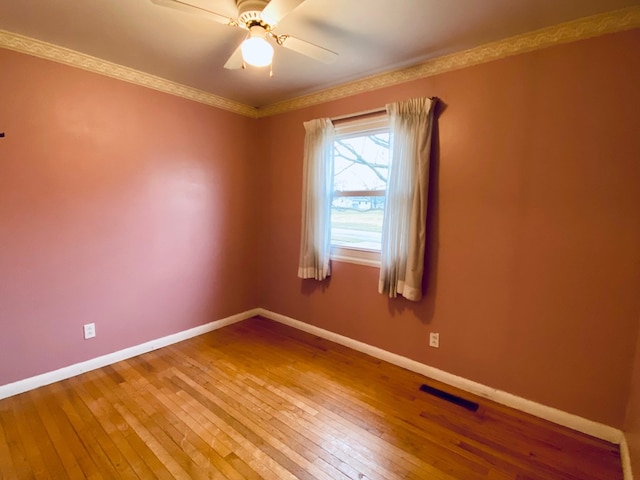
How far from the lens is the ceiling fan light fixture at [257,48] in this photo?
5.37 ft

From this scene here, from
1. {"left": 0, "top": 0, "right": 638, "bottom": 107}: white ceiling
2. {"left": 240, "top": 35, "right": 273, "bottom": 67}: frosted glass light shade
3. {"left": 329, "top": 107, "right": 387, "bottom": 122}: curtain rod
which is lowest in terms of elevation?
{"left": 240, "top": 35, "right": 273, "bottom": 67}: frosted glass light shade

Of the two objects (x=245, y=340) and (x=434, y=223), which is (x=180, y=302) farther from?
(x=434, y=223)

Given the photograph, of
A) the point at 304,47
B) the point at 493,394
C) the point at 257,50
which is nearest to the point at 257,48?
the point at 257,50

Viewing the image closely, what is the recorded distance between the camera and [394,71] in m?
2.66

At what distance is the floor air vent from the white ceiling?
255 centimetres

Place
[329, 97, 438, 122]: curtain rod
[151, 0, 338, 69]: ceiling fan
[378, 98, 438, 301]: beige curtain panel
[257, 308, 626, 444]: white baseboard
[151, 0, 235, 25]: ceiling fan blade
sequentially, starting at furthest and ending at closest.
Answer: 1. [329, 97, 438, 122]: curtain rod
2. [378, 98, 438, 301]: beige curtain panel
3. [257, 308, 626, 444]: white baseboard
4. [151, 0, 338, 69]: ceiling fan
5. [151, 0, 235, 25]: ceiling fan blade

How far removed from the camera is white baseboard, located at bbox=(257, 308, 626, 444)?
1.97m

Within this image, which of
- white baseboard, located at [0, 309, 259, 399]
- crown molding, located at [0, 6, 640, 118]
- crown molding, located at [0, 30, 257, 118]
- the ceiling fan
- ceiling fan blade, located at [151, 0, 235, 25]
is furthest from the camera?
white baseboard, located at [0, 309, 259, 399]

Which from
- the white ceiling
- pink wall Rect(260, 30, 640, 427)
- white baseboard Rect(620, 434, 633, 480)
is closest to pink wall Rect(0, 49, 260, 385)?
the white ceiling

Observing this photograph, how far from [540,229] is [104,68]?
3517mm

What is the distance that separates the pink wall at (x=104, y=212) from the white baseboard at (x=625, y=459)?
3.43 m

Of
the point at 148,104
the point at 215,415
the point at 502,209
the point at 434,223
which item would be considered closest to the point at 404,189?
the point at 434,223

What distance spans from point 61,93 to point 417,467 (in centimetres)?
349

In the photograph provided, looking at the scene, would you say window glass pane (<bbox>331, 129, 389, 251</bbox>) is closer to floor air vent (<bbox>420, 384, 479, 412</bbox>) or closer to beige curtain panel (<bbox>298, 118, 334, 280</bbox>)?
beige curtain panel (<bbox>298, 118, 334, 280</bbox>)
